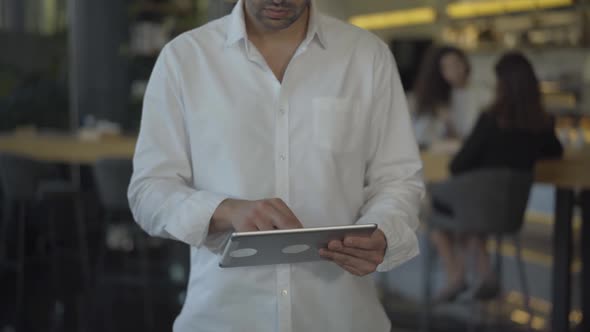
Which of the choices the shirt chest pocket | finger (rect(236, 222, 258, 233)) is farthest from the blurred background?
finger (rect(236, 222, 258, 233))

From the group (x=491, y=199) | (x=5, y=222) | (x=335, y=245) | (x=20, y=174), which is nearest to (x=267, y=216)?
(x=335, y=245)

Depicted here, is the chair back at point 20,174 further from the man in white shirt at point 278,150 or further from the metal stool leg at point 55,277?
the man in white shirt at point 278,150

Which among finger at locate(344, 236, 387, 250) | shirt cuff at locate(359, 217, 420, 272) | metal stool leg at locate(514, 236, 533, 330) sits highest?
finger at locate(344, 236, 387, 250)

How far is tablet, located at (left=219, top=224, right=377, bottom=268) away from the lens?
4.94 ft

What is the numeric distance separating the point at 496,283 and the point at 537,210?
128 centimetres

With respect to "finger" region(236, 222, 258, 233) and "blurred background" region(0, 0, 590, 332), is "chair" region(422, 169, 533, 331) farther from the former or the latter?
"finger" region(236, 222, 258, 233)

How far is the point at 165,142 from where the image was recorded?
1849mm

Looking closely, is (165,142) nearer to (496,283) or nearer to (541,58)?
(496,283)

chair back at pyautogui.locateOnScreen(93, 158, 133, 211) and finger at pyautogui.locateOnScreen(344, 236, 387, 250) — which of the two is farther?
chair back at pyautogui.locateOnScreen(93, 158, 133, 211)

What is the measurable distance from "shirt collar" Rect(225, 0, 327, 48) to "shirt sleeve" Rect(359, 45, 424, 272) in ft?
0.47

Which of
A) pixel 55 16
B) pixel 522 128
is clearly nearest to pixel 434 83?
pixel 522 128

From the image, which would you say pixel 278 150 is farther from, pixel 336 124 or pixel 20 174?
pixel 20 174

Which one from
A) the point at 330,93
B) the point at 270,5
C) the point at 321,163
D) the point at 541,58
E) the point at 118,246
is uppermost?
the point at 270,5

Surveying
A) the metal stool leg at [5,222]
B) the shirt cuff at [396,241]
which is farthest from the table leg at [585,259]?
the metal stool leg at [5,222]
